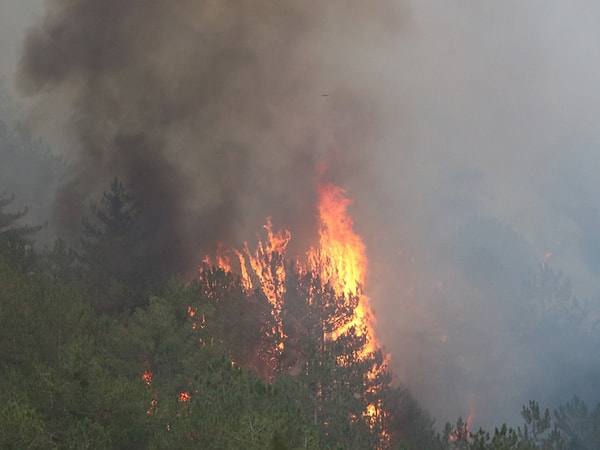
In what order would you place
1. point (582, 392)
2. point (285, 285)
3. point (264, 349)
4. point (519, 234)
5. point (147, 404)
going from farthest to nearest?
point (519, 234) → point (582, 392) → point (285, 285) → point (264, 349) → point (147, 404)

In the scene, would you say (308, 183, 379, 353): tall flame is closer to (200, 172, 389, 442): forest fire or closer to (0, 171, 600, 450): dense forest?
(200, 172, 389, 442): forest fire

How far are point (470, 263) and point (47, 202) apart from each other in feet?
122

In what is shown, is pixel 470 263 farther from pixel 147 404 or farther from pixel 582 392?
pixel 147 404

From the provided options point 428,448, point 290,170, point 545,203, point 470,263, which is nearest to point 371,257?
point 290,170

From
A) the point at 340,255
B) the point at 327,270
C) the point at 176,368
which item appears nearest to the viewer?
the point at 176,368

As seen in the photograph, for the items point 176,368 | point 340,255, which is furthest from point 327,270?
point 176,368

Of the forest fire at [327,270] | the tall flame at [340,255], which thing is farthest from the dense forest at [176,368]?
the tall flame at [340,255]

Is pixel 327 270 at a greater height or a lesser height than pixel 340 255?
lesser

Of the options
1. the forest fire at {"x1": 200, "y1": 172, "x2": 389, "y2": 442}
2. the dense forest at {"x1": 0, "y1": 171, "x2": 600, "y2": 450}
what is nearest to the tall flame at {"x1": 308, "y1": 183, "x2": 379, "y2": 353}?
the forest fire at {"x1": 200, "y1": 172, "x2": 389, "y2": 442}

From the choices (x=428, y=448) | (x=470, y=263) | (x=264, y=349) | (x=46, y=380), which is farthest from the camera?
(x=470, y=263)

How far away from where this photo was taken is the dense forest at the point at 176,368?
53.8 feet

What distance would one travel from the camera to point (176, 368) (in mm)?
26844

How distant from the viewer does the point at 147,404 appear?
17984 mm

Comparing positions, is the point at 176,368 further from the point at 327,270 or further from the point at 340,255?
the point at 340,255
